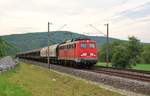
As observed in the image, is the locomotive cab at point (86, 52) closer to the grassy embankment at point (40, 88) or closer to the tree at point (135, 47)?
the grassy embankment at point (40, 88)

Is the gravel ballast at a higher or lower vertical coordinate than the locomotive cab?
lower

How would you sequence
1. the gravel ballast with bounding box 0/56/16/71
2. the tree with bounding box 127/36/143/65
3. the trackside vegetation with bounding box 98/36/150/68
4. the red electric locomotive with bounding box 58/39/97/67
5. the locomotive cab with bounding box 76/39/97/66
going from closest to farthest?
the gravel ballast with bounding box 0/56/16/71, the locomotive cab with bounding box 76/39/97/66, the red electric locomotive with bounding box 58/39/97/67, the trackside vegetation with bounding box 98/36/150/68, the tree with bounding box 127/36/143/65

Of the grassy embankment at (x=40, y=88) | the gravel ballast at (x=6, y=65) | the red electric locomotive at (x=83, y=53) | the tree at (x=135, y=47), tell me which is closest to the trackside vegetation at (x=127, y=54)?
the tree at (x=135, y=47)

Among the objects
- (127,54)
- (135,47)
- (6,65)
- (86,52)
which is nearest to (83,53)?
(86,52)

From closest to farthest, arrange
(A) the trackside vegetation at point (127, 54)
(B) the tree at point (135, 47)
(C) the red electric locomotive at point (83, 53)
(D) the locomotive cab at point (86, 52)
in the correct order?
(D) the locomotive cab at point (86, 52) < (C) the red electric locomotive at point (83, 53) < (A) the trackside vegetation at point (127, 54) < (B) the tree at point (135, 47)

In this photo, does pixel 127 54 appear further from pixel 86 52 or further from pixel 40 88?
pixel 40 88

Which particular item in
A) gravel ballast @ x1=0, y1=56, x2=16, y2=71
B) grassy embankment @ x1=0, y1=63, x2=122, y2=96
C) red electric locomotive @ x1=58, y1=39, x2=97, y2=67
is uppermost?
red electric locomotive @ x1=58, y1=39, x2=97, y2=67

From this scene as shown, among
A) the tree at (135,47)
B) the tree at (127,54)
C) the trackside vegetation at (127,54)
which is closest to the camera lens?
the tree at (127,54)

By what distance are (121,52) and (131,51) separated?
23.8ft

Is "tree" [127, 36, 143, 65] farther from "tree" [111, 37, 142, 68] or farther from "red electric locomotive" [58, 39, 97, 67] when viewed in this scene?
"red electric locomotive" [58, 39, 97, 67]

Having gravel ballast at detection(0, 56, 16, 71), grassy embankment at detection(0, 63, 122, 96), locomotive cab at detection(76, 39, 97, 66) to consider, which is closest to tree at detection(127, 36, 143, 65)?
gravel ballast at detection(0, 56, 16, 71)

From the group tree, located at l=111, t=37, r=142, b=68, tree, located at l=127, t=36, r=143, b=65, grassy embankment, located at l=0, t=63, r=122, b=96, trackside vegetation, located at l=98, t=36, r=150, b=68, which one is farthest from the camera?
tree, located at l=127, t=36, r=143, b=65

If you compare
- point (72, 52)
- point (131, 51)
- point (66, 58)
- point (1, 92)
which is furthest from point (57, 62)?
point (1, 92)

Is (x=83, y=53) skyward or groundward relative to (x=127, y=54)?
groundward
